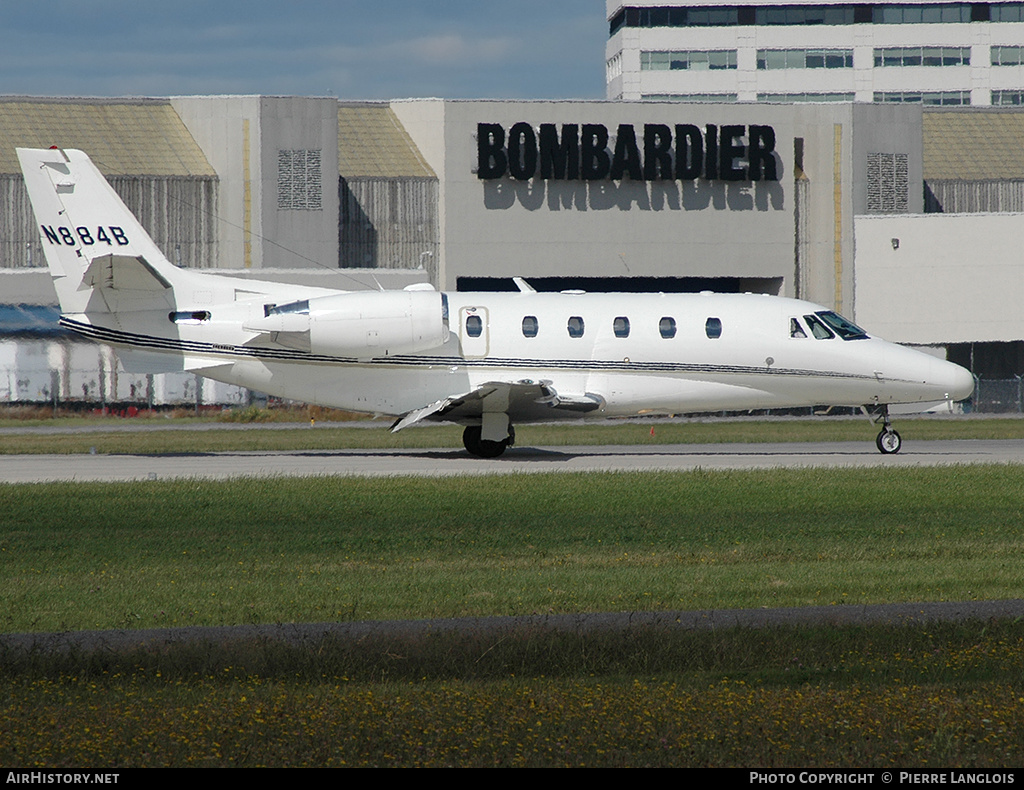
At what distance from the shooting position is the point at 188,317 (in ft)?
83.3

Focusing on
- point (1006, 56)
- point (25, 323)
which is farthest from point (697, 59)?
point (25, 323)

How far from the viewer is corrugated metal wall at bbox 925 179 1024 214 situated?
58.6 meters

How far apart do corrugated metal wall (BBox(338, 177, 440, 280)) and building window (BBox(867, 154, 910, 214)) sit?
19.4m

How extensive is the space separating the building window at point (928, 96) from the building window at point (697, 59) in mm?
13629

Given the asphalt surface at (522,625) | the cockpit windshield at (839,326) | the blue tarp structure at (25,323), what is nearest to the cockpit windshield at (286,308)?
the cockpit windshield at (839,326)

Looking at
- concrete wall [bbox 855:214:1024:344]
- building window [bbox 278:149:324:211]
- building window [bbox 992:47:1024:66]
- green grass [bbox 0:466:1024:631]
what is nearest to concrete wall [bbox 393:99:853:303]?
concrete wall [bbox 855:214:1024:344]

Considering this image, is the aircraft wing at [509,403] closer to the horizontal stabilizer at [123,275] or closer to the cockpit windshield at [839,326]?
the cockpit windshield at [839,326]

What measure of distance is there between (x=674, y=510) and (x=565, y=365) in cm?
886

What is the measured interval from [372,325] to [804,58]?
95.8 meters

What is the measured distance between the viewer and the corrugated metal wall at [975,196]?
192 feet

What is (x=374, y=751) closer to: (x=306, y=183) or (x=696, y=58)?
(x=306, y=183)

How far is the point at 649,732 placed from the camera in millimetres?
7047

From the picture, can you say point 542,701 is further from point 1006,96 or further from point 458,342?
point 1006,96

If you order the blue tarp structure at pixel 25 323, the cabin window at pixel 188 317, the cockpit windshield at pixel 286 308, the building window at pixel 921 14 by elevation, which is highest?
the building window at pixel 921 14
